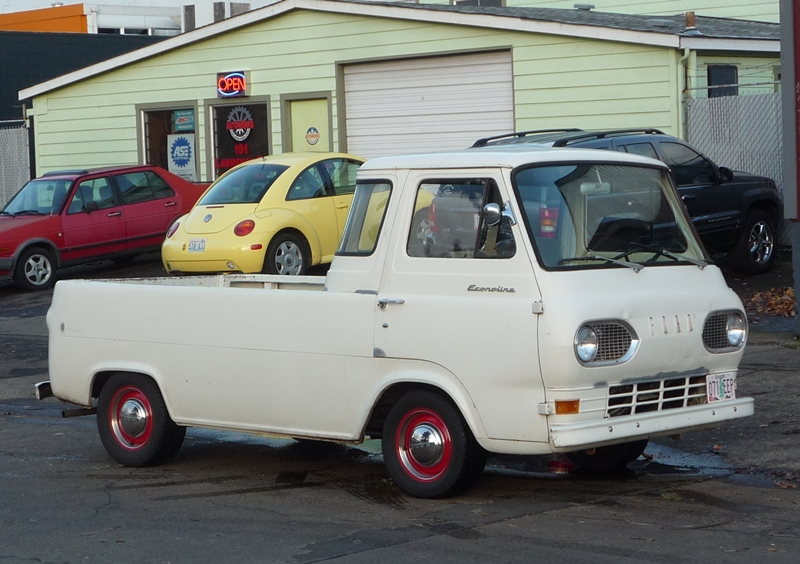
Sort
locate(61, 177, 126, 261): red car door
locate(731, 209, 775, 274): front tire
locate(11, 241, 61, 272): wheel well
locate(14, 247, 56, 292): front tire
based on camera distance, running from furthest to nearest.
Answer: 1. locate(61, 177, 126, 261): red car door
2. locate(14, 247, 56, 292): front tire
3. locate(11, 241, 61, 272): wheel well
4. locate(731, 209, 775, 274): front tire

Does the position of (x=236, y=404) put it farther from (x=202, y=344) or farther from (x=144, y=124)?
(x=144, y=124)

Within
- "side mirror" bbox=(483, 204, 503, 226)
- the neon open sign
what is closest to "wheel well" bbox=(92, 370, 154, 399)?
Answer: "side mirror" bbox=(483, 204, 503, 226)

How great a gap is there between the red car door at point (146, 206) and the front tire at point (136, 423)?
11370 millimetres

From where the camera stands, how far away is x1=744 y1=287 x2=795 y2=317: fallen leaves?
1325 centimetres

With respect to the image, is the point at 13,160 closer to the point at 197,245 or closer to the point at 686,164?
the point at 197,245

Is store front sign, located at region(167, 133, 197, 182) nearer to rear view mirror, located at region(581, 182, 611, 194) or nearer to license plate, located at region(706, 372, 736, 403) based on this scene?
rear view mirror, located at region(581, 182, 611, 194)

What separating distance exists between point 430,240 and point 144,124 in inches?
680

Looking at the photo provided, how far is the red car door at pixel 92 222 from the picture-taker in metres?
18.8

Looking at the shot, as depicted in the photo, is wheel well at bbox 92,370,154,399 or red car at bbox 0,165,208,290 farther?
red car at bbox 0,165,208,290

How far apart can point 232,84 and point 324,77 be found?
77.3 inches

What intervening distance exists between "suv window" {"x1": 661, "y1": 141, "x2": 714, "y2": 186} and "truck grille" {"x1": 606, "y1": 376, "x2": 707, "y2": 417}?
7.45 m

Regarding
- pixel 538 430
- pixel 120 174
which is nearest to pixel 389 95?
pixel 120 174

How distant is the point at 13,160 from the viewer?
25.4m

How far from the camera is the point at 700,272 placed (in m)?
6.91
